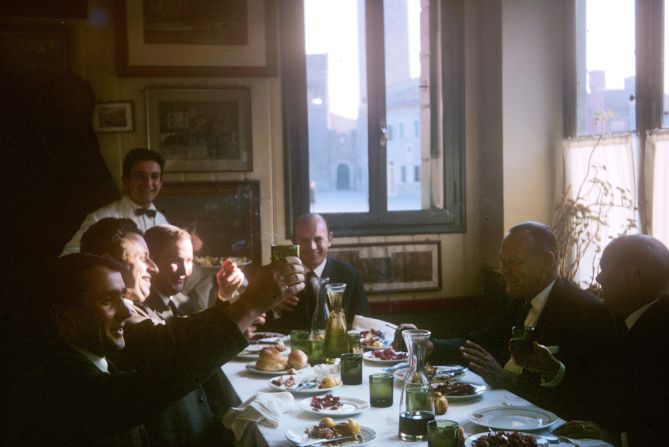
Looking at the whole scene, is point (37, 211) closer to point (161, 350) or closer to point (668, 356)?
point (161, 350)

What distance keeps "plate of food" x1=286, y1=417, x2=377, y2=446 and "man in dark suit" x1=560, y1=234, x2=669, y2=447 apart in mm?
497

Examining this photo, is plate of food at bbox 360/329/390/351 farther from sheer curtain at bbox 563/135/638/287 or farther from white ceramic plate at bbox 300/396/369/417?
sheer curtain at bbox 563/135/638/287

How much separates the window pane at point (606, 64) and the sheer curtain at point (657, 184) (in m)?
0.24

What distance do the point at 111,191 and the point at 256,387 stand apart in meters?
2.08

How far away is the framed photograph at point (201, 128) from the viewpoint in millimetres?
4301

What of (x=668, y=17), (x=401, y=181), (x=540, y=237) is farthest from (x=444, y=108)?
(x=540, y=237)

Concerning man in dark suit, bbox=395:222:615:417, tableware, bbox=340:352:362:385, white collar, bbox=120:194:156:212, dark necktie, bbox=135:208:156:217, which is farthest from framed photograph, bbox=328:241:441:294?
tableware, bbox=340:352:362:385

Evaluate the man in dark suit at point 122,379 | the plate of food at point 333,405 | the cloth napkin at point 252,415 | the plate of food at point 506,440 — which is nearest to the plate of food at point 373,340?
the plate of food at point 333,405

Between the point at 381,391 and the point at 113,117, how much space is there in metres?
2.80

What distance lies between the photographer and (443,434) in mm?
1638

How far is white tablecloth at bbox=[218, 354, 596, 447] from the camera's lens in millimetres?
1863

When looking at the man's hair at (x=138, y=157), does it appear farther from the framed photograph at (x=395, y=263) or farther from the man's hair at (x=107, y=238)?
the man's hair at (x=107, y=238)

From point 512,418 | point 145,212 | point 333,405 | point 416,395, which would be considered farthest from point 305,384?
point 145,212

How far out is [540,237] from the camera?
2729mm
